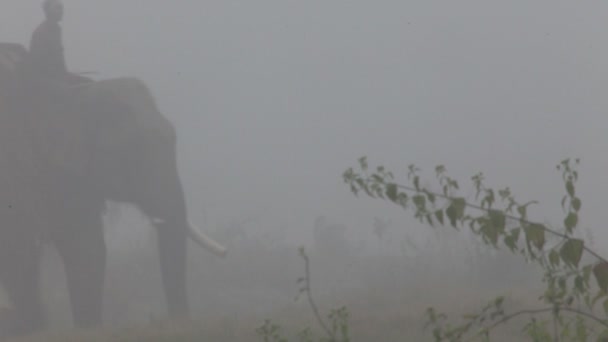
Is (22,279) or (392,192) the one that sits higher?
(392,192)

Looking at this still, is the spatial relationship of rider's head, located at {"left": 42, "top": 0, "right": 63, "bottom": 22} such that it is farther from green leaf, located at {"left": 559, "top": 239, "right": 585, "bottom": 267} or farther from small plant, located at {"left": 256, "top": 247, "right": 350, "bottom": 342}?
green leaf, located at {"left": 559, "top": 239, "right": 585, "bottom": 267}

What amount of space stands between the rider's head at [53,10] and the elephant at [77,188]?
0.25 meters

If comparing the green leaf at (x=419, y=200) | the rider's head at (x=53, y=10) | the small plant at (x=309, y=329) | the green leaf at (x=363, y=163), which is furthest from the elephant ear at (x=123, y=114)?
the green leaf at (x=419, y=200)

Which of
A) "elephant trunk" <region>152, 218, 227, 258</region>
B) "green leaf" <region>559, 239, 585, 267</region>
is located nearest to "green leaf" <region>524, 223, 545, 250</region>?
"green leaf" <region>559, 239, 585, 267</region>

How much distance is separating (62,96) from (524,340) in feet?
10.3

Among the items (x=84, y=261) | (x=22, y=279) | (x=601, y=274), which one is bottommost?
(x=22, y=279)

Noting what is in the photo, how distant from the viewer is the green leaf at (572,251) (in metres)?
1.31

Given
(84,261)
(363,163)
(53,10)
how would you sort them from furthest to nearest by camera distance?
(53,10)
(84,261)
(363,163)

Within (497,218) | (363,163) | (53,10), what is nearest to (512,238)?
(497,218)

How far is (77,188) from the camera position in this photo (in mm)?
5598

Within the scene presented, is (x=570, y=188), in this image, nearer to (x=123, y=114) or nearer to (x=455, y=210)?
(x=455, y=210)

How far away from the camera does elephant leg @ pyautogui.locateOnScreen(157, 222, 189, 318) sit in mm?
5715

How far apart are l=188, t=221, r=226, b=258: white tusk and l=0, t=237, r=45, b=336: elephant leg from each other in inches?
37.5

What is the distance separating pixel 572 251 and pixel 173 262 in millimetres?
4694
